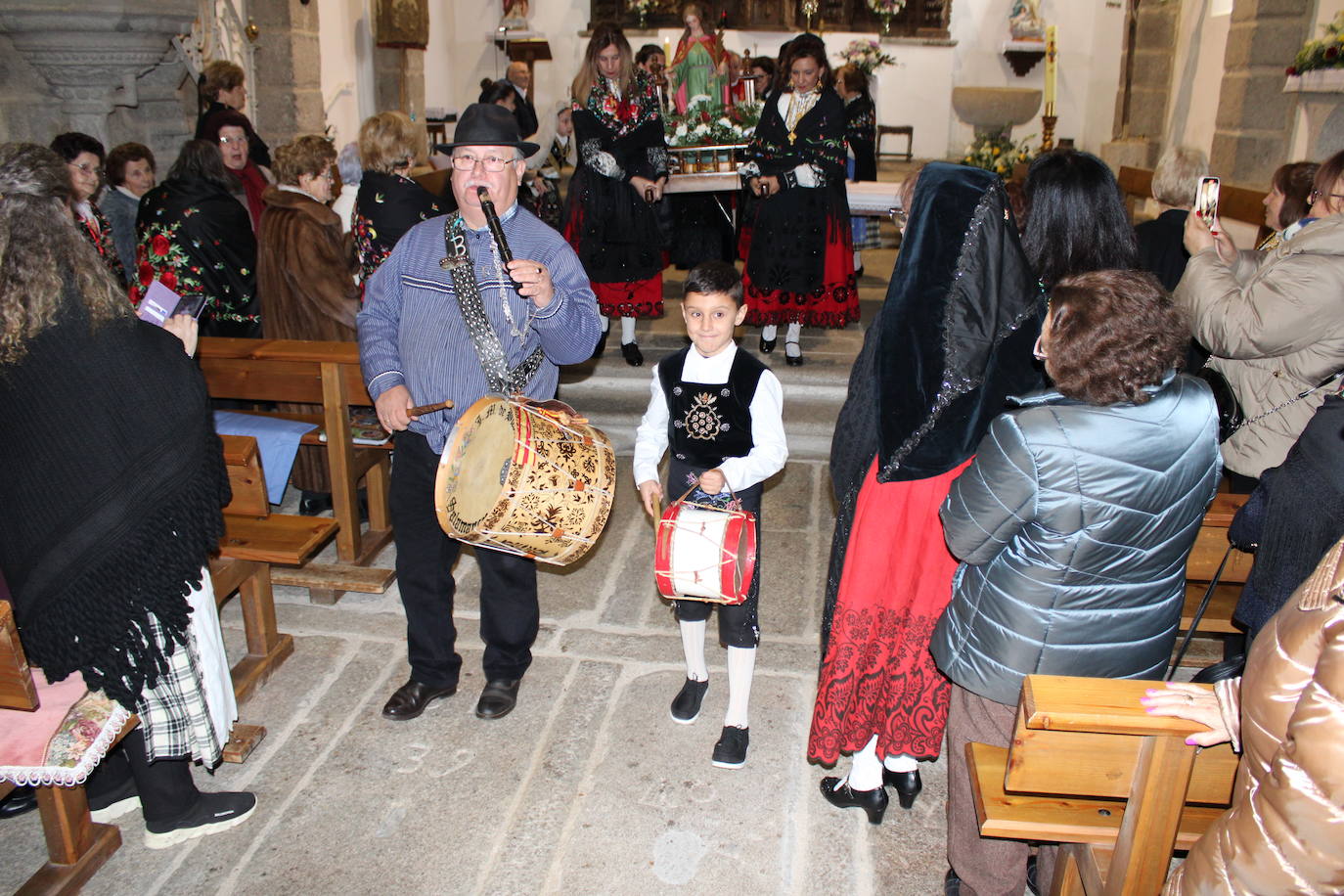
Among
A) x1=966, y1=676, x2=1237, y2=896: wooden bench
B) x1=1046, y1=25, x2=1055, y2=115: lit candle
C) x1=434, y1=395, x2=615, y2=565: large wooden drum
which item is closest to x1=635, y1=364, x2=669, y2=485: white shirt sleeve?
x1=434, y1=395, x2=615, y2=565: large wooden drum

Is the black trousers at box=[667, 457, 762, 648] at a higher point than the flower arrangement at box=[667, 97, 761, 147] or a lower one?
lower

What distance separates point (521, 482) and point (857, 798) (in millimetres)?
1264

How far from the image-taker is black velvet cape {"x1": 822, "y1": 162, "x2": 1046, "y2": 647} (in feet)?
7.04

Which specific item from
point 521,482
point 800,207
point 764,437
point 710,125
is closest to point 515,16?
point 710,125

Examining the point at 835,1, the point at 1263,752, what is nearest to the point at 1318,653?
the point at 1263,752

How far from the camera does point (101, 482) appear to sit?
2.22m

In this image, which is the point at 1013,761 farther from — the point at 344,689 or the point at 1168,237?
the point at 1168,237

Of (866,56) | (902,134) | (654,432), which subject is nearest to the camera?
(654,432)

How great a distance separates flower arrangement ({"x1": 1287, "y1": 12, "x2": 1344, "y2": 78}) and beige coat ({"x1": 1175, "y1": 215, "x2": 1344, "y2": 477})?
380cm

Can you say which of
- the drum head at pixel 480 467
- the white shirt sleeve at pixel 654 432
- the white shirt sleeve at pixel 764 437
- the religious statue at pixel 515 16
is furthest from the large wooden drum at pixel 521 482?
the religious statue at pixel 515 16

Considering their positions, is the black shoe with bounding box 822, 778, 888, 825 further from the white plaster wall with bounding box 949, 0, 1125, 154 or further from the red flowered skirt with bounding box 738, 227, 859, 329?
the white plaster wall with bounding box 949, 0, 1125, 154

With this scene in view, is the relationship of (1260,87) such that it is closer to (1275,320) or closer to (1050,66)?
(1050,66)

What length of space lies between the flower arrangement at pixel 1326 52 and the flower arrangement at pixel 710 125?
334 cm

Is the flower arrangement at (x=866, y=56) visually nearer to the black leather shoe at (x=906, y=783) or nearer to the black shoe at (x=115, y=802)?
the black leather shoe at (x=906, y=783)
